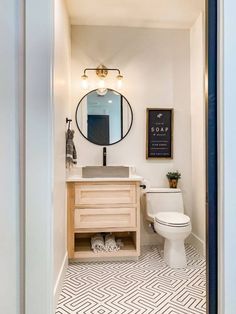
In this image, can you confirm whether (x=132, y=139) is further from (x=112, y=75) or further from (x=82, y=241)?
(x=82, y=241)

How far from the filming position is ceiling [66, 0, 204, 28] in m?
2.77

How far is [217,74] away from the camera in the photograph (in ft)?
3.90

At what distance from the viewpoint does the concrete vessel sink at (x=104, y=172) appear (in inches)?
115

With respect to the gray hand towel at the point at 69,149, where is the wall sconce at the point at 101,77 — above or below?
above

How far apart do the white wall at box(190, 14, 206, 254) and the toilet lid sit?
35cm

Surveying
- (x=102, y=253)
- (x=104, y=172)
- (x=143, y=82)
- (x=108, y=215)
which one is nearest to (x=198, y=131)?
(x=143, y=82)

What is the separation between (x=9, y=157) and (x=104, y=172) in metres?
1.90

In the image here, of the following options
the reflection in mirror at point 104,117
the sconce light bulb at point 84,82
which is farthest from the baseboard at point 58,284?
the sconce light bulb at point 84,82

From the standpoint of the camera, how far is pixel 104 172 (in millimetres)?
2941

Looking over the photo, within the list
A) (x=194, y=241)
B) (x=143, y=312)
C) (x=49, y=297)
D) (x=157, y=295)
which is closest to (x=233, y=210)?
(x=49, y=297)

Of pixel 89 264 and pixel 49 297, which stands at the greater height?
pixel 49 297

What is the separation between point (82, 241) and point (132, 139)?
137 cm

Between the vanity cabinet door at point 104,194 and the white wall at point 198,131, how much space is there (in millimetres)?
843

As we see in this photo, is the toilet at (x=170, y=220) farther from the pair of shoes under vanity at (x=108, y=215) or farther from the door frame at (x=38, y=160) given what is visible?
the door frame at (x=38, y=160)
